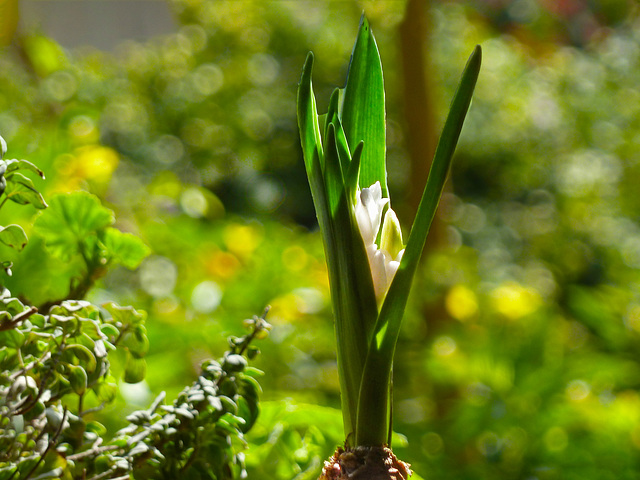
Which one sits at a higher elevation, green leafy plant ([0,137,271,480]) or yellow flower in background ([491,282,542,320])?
green leafy plant ([0,137,271,480])

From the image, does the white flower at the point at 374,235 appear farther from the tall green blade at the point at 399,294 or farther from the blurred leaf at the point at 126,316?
the blurred leaf at the point at 126,316

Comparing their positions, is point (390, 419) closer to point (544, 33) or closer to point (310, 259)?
point (310, 259)

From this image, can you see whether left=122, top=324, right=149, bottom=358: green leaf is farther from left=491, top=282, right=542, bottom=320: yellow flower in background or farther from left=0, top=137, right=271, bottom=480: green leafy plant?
left=491, top=282, right=542, bottom=320: yellow flower in background

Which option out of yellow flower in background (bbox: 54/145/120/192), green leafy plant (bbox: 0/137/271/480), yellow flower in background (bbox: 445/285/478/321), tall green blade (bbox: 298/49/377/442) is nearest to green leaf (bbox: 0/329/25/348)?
green leafy plant (bbox: 0/137/271/480)

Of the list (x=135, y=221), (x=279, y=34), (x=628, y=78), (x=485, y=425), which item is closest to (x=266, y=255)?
(x=135, y=221)

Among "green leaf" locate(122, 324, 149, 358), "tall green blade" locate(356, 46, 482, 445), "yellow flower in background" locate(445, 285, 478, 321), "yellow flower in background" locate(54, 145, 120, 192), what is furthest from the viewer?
"yellow flower in background" locate(445, 285, 478, 321)

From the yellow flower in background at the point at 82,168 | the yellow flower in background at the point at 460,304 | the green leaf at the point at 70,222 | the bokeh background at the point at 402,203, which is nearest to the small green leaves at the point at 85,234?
the green leaf at the point at 70,222
